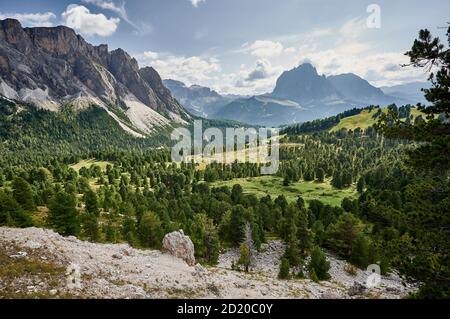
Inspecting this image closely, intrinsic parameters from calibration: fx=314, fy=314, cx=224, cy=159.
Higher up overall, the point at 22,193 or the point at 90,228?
the point at 22,193

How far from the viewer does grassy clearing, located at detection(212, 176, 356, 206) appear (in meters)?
151

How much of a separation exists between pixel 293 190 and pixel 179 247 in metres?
129

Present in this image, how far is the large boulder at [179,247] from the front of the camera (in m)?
46.1

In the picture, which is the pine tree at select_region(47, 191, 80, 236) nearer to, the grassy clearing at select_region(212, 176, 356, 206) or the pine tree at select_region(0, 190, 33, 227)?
the pine tree at select_region(0, 190, 33, 227)

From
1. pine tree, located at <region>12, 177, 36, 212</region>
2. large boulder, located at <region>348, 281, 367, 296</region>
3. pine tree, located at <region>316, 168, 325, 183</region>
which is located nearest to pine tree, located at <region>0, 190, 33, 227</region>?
pine tree, located at <region>12, 177, 36, 212</region>

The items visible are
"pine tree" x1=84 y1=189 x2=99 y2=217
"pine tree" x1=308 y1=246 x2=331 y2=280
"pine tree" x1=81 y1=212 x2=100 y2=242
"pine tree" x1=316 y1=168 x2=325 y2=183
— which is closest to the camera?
"pine tree" x1=308 y1=246 x2=331 y2=280

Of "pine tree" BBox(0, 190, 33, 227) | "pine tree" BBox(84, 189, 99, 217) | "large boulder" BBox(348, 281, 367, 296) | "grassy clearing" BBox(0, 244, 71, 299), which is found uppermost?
"grassy clearing" BBox(0, 244, 71, 299)

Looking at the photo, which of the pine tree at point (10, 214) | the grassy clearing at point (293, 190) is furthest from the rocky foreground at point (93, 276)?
the grassy clearing at point (293, 190)

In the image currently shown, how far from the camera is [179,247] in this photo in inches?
1832

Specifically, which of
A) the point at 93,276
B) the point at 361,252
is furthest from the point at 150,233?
the point at 361,252

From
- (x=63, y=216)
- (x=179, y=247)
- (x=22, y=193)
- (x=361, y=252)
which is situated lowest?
(x=361, y=252)

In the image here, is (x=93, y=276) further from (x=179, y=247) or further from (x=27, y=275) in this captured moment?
(x=179, y=247)

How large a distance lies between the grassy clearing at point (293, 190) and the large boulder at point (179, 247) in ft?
338

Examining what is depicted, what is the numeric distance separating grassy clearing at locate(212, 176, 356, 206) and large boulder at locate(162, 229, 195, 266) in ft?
338
